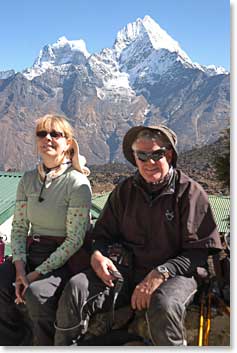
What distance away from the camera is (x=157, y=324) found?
275 cm

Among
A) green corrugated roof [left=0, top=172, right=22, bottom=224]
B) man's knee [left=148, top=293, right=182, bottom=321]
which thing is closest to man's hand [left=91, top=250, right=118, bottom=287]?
man's knee [left=148, top=293, right=182, bottom=321]

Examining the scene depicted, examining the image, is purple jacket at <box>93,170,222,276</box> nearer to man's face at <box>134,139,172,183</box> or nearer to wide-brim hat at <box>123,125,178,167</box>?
man's face at <box>134,139,172,183</box>

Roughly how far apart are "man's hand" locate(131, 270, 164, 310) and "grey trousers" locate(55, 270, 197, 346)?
5 centimetres

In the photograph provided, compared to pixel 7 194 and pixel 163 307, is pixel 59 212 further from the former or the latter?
pixel 7 194

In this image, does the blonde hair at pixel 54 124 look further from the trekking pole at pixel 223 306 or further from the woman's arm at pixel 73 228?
the trekking pole at pixel 223 306

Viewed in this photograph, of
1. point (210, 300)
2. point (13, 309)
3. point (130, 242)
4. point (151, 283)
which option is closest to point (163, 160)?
point (130, 242)

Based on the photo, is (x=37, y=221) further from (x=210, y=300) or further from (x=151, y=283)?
(x=210, y=300)

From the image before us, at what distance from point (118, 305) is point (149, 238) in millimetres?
501

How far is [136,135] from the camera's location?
3.34m

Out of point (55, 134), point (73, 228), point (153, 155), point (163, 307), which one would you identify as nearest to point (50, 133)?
point (55, 134)

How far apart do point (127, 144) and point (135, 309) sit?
3.76ft

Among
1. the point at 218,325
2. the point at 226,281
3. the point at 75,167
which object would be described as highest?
the point at 75,167

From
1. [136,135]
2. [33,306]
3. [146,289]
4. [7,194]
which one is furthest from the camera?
[7,194]

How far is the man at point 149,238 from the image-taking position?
2967mm
